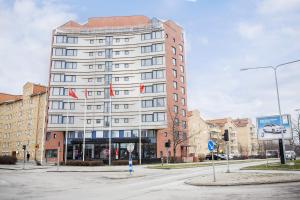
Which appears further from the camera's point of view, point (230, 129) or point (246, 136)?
point (246, 136)

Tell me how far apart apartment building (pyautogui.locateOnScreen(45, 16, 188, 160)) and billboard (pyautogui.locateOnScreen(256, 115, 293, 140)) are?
27.0 meters

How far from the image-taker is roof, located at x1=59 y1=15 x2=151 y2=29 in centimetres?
6994

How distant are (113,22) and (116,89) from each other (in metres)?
16.9

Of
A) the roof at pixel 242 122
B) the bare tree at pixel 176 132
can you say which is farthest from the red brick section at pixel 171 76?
the roof at pixel 242 122

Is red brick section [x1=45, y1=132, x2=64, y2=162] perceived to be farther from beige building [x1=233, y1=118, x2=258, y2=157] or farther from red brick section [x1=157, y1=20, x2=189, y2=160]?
beige building [x1=233, y1=118, x2=258, y2=157]

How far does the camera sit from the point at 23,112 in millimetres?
80688

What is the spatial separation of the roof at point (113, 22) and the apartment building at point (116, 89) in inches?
20.3

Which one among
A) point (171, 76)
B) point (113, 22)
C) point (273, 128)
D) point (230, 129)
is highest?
point (113, 22)

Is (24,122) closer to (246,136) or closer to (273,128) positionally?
(273,128)

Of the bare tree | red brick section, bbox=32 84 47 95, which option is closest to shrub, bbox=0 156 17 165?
the bare tree

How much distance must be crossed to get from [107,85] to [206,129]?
170ft

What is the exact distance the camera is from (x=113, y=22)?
7075 centimetres

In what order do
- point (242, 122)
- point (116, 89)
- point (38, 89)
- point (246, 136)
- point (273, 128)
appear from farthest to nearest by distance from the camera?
point (242, 122), point (246, 136), point (38, 89), point (116, 89), point (273, 128)

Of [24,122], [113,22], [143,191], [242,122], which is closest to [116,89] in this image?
[113,22]
